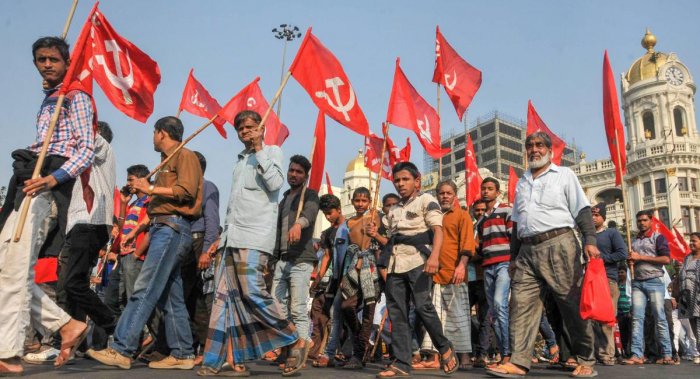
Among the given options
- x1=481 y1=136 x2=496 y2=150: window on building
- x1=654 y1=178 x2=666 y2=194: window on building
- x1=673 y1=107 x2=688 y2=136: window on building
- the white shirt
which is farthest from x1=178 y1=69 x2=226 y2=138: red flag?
x1=481 y1=136 x2=496 y2=150: window on building

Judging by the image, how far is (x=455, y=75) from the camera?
10.7m

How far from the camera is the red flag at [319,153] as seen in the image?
6.95m

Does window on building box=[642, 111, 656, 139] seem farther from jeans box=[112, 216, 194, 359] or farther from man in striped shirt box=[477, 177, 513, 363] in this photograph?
jeans box=[112, 216, 194, 359]

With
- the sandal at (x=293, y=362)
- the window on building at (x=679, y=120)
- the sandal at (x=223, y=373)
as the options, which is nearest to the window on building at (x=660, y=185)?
the window on building at (x=679, y=120)

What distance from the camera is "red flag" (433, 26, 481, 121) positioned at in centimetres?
1057

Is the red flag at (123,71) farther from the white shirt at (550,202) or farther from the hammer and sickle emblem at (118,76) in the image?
the white shirt at (550,202)

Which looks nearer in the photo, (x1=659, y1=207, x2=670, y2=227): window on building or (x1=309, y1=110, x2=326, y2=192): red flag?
(x1=309, y1=110, x2=326, y2=192): red flag

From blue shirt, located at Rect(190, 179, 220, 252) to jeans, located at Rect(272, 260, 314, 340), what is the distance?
0.74 meters

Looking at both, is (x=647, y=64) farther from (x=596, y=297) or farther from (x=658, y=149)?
(x=596, y=297)

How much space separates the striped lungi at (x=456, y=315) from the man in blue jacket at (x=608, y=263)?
74.7 inches

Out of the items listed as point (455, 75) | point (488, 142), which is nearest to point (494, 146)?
point (488, 142)

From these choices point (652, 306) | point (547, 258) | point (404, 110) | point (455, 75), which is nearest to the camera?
point (547, 258)

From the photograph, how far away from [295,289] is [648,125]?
5982 centimetres

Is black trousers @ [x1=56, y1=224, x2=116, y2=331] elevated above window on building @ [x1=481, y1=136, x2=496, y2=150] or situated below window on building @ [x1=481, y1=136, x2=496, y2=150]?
below
